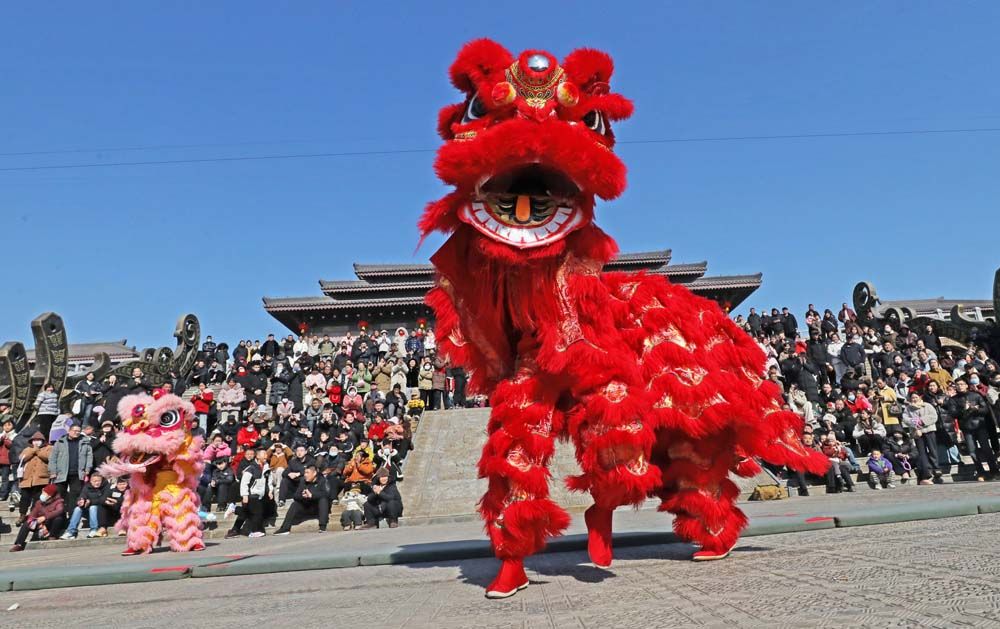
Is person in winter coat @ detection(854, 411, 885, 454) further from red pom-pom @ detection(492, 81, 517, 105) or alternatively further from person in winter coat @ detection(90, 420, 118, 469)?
person in winter coat @ detection(90, 420, 118, 469)

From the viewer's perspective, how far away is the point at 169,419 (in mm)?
7523

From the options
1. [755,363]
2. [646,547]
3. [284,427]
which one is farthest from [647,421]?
[284,427]

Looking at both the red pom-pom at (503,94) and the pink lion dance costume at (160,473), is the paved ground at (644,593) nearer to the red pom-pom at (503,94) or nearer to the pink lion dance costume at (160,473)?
the red pom-pom at (503,94)

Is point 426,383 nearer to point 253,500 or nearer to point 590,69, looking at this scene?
point 253,500

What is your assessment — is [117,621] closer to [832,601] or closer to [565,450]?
[832,601]

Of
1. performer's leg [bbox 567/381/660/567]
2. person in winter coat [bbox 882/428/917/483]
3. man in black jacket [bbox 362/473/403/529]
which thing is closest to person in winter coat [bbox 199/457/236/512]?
man in black jacket [bbox 362/473/403/529]

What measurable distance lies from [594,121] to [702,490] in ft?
6.80

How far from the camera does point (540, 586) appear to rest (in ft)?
10.5

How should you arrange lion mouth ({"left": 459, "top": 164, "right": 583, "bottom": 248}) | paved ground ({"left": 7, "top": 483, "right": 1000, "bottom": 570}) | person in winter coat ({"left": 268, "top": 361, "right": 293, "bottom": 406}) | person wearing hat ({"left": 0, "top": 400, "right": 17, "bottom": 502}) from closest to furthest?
lion mouth ({"left": 459, "top": 164, "right": 583, "bottom": 248}) < paved ground ({"left": 7, "top": 483, "right": 1000, "bottom": 570}) < person wearing hat ({"left": 0, "top": 400, "right": 17, "bottom": 502}) < person in winter coat ({"left": 268, "top": 361, "right": 293, "bottom": 406})

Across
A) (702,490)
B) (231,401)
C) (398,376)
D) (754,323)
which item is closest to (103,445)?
(231,401)

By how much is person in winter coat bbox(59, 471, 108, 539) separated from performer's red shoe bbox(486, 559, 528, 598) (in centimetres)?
897

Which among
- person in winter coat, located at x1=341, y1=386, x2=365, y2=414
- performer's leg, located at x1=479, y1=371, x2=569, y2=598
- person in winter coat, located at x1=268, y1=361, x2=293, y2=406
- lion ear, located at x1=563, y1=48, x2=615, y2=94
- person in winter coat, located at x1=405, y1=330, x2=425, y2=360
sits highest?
person in winter coat, located at x1=405, y1=330, x2=425, y2=360

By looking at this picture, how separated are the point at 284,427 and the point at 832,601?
478 inches

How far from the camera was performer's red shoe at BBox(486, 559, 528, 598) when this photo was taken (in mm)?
2949
